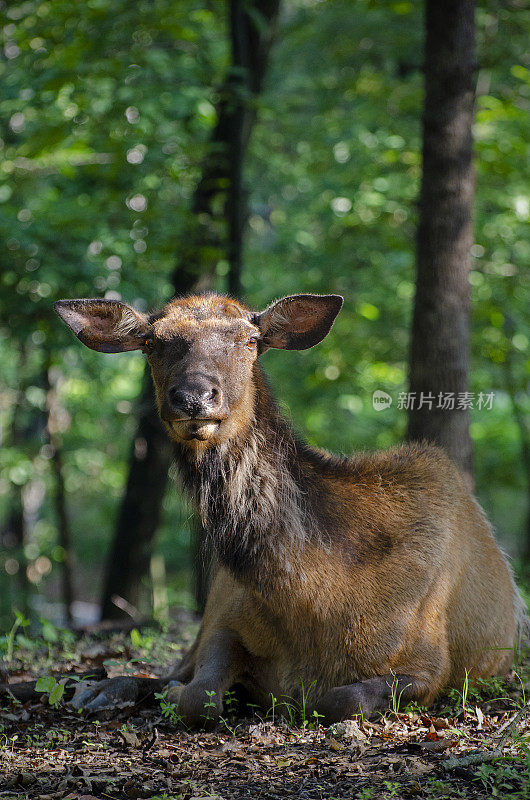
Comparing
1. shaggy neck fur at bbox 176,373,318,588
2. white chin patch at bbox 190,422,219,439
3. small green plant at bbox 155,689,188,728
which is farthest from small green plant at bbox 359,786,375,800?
white chin patch at bbox 190,422,219,439

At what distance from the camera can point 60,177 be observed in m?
10.4

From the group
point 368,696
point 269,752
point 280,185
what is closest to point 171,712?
point 269,752

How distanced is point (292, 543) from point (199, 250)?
528 centimetres

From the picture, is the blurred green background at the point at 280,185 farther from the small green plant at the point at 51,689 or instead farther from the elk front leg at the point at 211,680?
the small green plant at the point at 51,689

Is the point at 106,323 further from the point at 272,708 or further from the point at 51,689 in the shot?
the point at 272,708

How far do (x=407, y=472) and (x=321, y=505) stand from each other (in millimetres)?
779

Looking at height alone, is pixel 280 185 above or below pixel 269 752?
above

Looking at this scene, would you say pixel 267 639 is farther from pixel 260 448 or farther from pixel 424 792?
pixel 424 792

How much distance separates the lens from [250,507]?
13.8 ft

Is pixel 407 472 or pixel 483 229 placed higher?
pixel 483 229

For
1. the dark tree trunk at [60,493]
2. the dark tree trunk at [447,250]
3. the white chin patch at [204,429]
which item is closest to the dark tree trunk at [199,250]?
the dark tree trunk at [60,493]

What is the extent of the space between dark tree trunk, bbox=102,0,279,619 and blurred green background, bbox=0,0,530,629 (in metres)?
0.28

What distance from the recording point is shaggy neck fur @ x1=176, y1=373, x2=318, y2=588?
4.15 meters

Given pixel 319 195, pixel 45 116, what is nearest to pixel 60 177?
pixel 45 116
